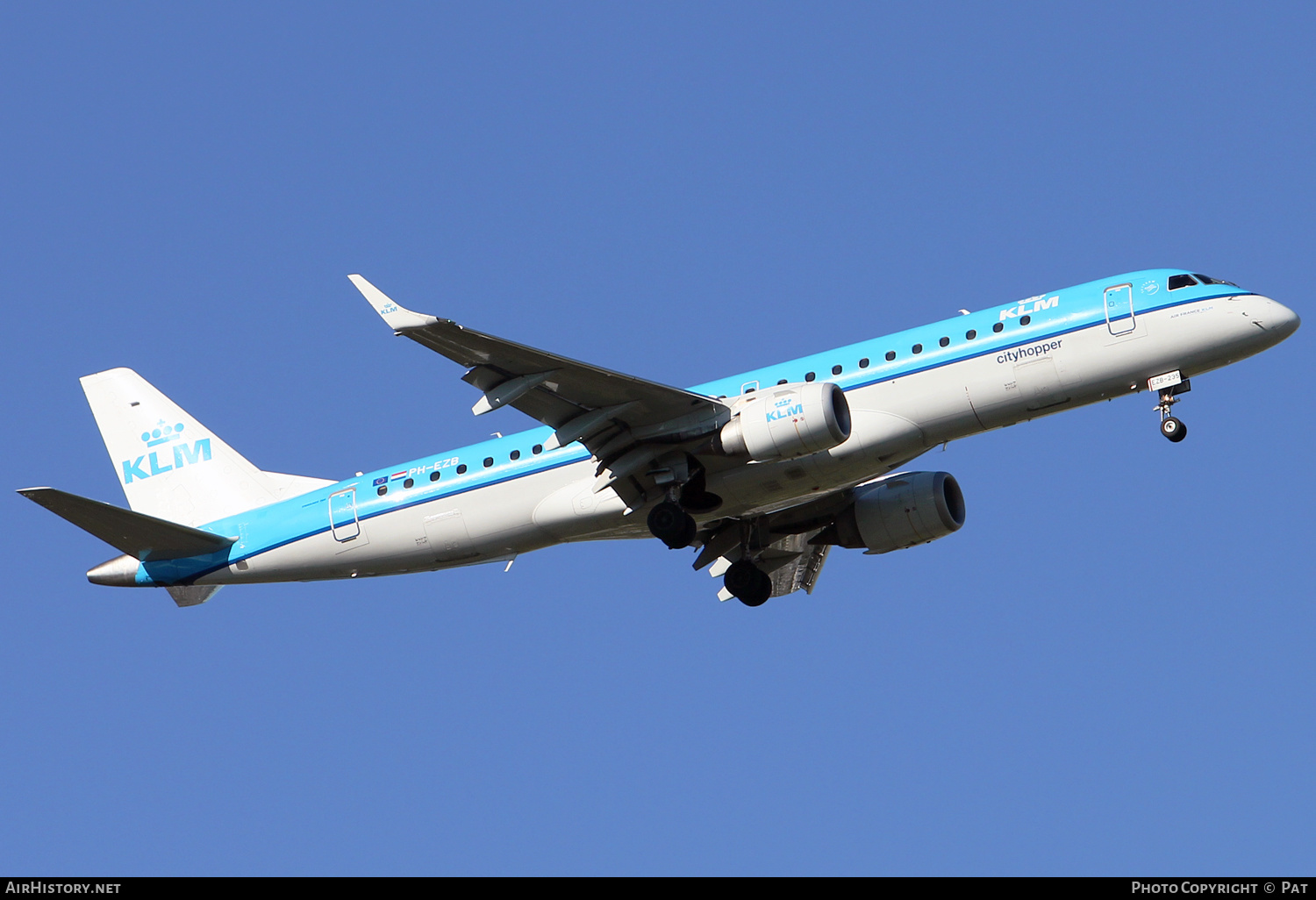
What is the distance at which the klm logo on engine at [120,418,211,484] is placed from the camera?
3547 cm

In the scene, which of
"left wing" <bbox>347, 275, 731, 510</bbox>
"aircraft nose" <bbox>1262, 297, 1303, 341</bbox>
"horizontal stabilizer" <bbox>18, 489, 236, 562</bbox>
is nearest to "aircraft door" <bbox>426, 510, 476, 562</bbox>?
"left wing" <bbox>347, 275, 731, 510</bbox>

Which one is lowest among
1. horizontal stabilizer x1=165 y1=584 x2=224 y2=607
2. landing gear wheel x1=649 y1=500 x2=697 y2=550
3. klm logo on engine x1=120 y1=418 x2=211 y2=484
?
landing gear wheel x1=649 y1=500 x2=697 y2=550

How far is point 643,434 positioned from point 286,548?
28.6ft

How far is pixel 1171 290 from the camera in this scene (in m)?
28.6

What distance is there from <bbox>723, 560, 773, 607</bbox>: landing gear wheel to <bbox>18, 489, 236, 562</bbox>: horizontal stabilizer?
11.3 meters

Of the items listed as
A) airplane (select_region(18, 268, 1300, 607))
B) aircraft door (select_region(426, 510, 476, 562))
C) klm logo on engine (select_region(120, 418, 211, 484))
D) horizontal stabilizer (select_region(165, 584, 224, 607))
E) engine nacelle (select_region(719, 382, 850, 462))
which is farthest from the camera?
klm logo on engine (select_region(120, 418, 211, 484))

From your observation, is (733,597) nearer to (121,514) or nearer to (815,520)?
(815,520)

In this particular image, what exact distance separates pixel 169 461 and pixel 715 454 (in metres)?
14.2

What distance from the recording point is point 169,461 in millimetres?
35625

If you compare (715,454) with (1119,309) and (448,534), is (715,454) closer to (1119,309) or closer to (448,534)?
(448,534)

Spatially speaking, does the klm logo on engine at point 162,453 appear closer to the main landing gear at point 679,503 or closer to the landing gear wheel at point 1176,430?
the main landing gear at point 679,503

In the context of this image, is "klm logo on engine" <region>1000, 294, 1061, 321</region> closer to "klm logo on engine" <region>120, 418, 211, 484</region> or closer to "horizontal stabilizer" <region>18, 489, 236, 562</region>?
"horizontal stabilizer" <region>18, 489, 236, 562</region>

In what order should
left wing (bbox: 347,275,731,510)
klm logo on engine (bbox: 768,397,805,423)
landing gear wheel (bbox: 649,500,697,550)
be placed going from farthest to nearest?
1. landing gear wheel (bbox: 649,500,697,550)
2. klm logo on engine (bbox: 768,397,805,423)
3. left wing (bbox: 347,275,731,510)
